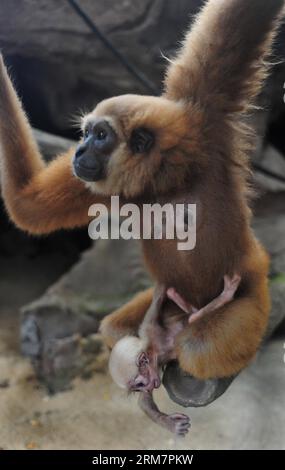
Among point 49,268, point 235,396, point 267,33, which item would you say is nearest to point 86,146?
point 267,33

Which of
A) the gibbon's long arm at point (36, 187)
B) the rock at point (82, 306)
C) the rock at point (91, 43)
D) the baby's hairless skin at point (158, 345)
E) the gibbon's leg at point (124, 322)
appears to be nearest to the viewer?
the baby's hairless skin at point (158, 345)

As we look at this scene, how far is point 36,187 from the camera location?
2.30 m

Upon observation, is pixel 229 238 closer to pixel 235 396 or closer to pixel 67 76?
pixel 235 396

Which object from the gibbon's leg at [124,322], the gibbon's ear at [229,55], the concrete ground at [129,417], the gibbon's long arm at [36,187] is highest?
the gibbon's ear at [229,55]

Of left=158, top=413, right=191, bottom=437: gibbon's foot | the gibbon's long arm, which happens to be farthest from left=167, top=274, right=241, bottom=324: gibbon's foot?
the gibbon's long arm

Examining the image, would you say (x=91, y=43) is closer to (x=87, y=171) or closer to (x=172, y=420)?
(x=87, y=171)

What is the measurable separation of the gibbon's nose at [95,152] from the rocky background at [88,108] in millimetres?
2616

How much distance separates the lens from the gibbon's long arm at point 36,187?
222cm

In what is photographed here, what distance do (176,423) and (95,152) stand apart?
1037mm

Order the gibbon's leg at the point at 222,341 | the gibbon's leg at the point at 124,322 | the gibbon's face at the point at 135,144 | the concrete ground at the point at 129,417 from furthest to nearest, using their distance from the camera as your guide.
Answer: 1. the concrete ground at the point at 129,417
2. the gibbon's leg at the point at 124,322
3. the gibbon's leg at the point at 222,341
4. the gibbon's face at the point at 135,144

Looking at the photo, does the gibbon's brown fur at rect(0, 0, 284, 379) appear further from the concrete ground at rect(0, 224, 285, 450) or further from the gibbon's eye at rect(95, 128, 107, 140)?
the concrete ground at rect(0, 224, 285, 450)

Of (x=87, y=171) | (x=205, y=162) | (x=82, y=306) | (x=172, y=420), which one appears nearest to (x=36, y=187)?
(x=87, y=171)

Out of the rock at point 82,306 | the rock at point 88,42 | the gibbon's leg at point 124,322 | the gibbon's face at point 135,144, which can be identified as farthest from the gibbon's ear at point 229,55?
the rock at point 82,306

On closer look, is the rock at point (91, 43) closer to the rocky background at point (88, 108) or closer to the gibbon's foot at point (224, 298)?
the rocky background at point (88, 108)
